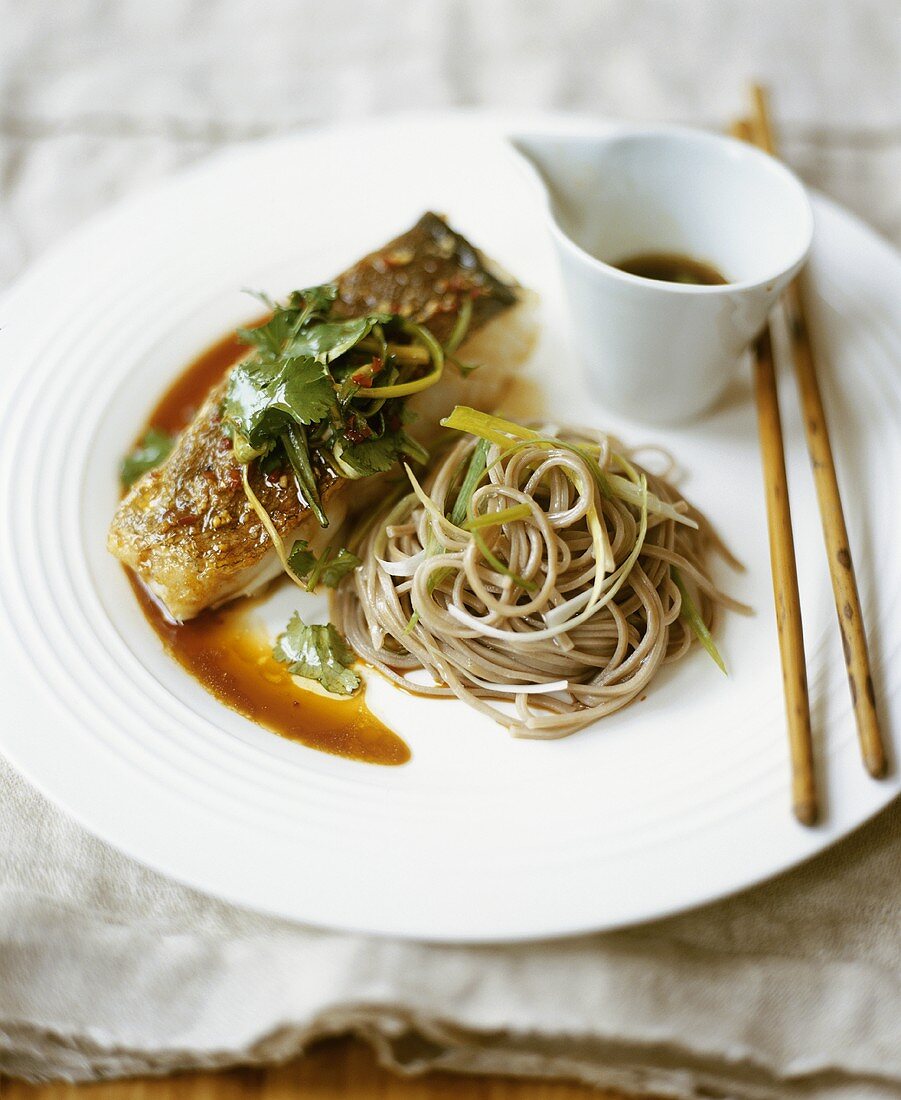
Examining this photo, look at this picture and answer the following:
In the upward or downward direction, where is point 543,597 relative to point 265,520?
downward

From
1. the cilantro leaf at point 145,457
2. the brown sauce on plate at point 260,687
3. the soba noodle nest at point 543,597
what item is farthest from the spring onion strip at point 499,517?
the cilantro leaf at point 145,457

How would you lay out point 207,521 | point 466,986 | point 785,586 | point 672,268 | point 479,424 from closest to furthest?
point 466,986, point 785,586, point 479,424, point 207,521, point 672,268

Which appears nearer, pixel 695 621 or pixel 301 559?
pixel 695 621

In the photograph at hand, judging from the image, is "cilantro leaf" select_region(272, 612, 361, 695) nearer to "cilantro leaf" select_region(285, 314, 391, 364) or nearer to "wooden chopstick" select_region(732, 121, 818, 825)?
"cilantro leaf" select_region(285, 314, 391, 364)

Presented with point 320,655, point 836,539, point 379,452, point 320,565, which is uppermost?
point 379,452

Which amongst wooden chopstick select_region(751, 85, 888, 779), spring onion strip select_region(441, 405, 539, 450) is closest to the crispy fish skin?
spring onion strip select_region(441, 405, 539, 450)

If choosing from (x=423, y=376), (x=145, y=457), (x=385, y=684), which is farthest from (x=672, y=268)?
(x=145, y=457)

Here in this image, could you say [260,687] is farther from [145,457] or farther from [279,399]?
[145,457]

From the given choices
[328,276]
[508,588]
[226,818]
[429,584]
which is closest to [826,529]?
[508,588]
